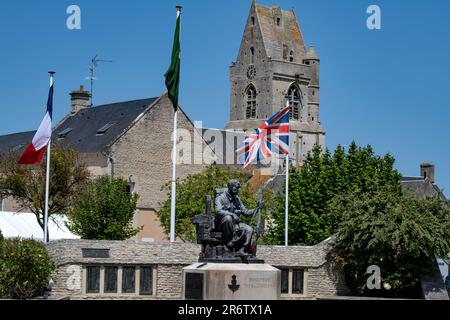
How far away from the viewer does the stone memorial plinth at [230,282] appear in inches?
1093

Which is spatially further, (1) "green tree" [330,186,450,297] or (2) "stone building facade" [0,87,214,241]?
(2) "stone building facade" [0,87,214,241]

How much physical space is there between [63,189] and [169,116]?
11.8 m

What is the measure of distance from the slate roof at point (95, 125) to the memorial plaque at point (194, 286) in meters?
34.2

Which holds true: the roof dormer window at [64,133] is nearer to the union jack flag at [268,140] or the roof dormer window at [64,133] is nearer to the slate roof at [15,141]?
the slate roof at [15,141]

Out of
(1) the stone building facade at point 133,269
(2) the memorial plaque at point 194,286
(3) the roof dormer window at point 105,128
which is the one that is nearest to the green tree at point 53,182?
(3) the roof dormer window at point 105,128

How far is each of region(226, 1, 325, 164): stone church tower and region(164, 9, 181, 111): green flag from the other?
101730 millimetres

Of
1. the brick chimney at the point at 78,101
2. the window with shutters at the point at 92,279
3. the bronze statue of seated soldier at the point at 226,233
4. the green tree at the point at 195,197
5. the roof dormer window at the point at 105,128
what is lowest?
the window with shutters at the point at 92,279

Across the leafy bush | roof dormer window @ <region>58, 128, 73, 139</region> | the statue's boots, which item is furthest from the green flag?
roof dormer window @ <region>58, 128, 73, 139</region>

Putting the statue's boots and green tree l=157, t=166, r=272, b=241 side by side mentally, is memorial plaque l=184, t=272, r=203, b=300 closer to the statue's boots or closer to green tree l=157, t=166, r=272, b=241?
the statue's boots

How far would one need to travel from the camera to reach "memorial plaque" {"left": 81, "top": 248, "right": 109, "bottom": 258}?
35219mm

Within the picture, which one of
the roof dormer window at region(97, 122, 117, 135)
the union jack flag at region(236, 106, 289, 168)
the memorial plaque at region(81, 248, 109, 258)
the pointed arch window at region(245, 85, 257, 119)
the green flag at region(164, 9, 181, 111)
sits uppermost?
the pointed arch window at region(245, 85, 257, 119)

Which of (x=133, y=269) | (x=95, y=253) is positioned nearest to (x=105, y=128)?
(x=133, y=269)

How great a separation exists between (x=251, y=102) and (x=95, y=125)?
3112 inches
